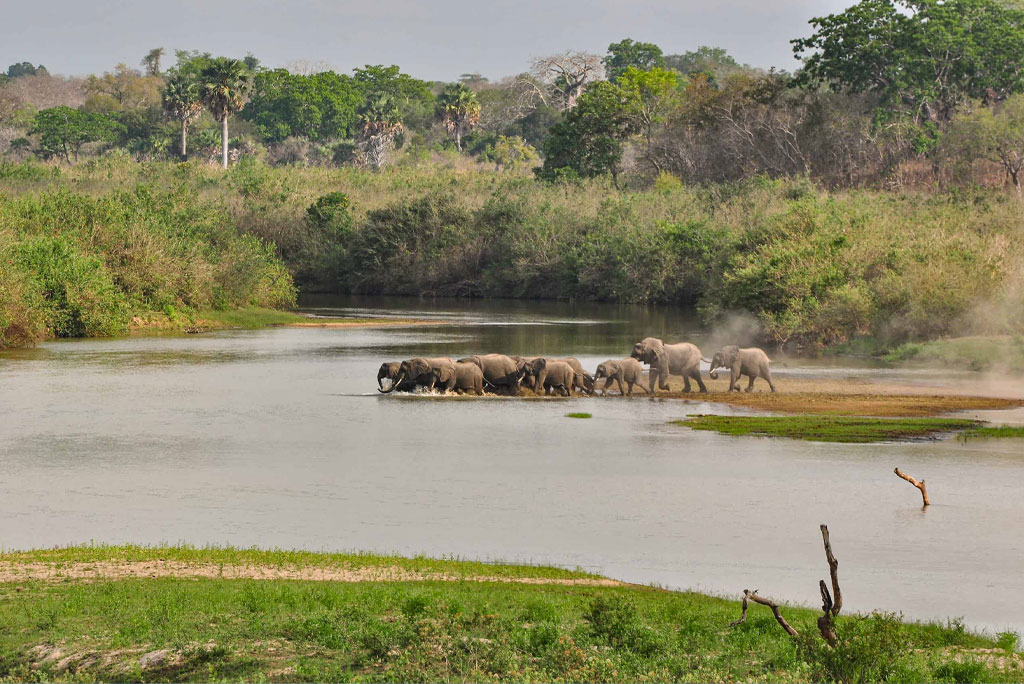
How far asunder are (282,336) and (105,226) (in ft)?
32.6

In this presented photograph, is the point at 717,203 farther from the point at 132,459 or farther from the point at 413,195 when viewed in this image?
the point at 132,459

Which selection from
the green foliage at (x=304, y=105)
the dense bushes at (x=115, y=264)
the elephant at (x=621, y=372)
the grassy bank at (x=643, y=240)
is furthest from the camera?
the green foliage at (x=304, y=105)

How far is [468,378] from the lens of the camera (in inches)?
1328

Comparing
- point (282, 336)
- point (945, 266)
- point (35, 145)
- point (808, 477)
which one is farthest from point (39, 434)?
point (35, 145)

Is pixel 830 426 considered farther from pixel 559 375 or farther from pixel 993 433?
pixel 559 375

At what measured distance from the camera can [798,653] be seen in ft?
36.2

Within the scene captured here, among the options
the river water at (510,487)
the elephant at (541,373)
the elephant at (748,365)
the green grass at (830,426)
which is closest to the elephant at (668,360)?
the elephant at (748,365)

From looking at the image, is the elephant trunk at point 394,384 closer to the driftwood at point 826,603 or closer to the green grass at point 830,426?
the green grass at point 830,426

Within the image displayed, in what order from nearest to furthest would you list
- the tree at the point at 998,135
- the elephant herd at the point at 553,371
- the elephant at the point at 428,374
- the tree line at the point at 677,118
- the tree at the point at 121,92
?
the elephant at the point at 428,374, the elephant herd at the point at 553,371, the tree at the point at 998,135, the tree line at the point at 677,118, the tree at the point at 121,92

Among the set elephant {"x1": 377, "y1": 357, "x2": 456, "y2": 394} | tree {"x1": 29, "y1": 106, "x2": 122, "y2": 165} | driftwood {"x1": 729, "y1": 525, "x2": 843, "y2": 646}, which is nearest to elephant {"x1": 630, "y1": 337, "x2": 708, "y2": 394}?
elephant {"x1": 377, "y1": 357, "x2": 456, "y2": 394}

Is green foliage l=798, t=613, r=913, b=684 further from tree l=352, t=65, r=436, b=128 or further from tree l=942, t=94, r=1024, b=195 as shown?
tree l=352, t=65, r=436, b=128

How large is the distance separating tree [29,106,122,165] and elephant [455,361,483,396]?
344 ft

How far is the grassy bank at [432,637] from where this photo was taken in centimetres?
1083

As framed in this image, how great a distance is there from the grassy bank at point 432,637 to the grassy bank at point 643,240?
32.2m
